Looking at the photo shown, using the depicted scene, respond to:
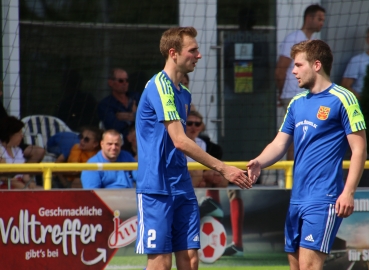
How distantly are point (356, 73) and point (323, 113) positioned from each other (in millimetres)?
4425

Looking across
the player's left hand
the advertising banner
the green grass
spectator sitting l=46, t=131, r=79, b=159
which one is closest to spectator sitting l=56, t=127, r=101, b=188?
spectator sitting l=46, t=131, r=79, b=159

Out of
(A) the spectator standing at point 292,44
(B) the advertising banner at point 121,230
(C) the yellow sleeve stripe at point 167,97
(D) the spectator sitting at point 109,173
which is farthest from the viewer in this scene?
(A) the spectator standing at point 292,44

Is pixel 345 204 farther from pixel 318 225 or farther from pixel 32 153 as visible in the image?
pixel 32 153

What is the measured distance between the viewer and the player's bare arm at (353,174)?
4320mm

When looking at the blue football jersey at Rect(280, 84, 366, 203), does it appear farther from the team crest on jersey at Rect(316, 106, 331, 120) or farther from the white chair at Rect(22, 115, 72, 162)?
the white chair at Rect(22, 115, 72, 162)

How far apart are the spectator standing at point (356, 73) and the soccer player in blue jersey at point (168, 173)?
14.4 ft

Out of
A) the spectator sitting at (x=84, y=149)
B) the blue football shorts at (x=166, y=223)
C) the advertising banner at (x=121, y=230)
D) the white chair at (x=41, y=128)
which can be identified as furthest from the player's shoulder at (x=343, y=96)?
the white chair at (x=41, y=128)

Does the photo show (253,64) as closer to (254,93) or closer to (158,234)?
(254,93)

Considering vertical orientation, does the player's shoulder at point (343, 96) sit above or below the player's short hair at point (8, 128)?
above

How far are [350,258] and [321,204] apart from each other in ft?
7.05

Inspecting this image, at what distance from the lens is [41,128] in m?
8.42

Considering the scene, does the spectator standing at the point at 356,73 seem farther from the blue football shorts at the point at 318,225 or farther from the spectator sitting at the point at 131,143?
the blue football shorts at the point at 318,225

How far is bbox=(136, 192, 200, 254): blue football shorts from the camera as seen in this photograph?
4.49 m

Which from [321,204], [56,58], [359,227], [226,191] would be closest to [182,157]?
[321,204]
